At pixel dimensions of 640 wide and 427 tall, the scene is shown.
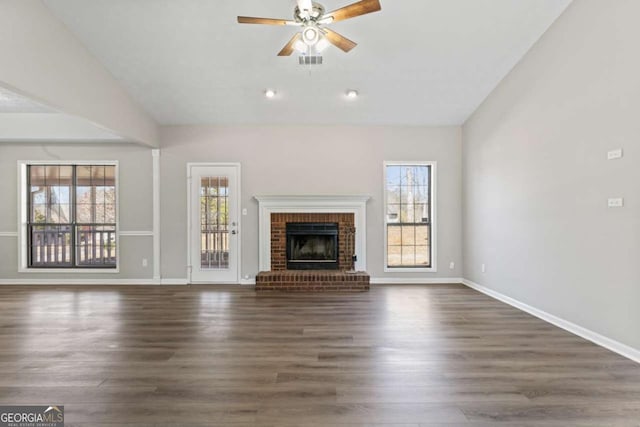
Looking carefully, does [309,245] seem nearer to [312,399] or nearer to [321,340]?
[321,340]

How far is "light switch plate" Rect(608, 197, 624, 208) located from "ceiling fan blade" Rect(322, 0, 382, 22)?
2697 mm

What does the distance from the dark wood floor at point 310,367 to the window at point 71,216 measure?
5.66 ft

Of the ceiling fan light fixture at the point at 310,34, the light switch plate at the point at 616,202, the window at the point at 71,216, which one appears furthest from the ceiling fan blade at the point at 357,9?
the window at the point at 71,216

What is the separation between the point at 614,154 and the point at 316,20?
2.95 m

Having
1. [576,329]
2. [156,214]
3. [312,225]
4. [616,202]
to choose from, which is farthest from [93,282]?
[616,202]

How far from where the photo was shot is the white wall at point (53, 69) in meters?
3.06

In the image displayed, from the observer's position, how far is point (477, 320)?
3.97 meters

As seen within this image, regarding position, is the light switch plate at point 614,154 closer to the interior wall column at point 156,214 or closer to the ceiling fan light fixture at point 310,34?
the ceiling fan light fixture at point 310,34

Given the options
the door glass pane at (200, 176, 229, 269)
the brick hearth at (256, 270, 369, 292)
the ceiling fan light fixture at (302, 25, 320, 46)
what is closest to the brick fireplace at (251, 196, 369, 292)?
the brick hearth at (256, 270, 369, 292)

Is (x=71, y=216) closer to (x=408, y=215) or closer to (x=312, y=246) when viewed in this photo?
(x=312, y=246)

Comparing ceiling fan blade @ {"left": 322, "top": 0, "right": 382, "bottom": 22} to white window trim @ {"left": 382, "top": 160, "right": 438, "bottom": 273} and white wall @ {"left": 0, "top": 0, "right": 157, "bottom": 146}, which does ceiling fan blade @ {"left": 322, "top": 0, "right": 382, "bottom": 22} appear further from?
white window trim @ {"left": 382, "top": 160, "right": 438, "bottom": 273}

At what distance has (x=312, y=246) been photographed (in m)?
6.18

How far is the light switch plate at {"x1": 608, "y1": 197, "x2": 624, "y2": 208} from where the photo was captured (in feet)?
9.99

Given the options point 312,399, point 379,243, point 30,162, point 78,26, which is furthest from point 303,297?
point 30,162
